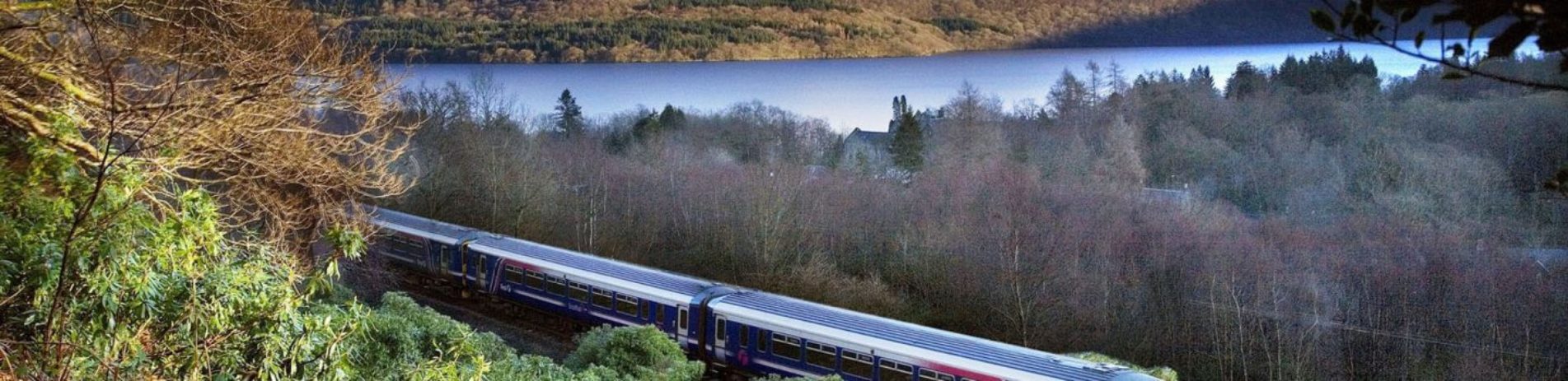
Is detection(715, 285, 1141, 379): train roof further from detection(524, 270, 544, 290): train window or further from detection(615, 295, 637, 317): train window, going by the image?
detection(524, 270, 544, 290): train window

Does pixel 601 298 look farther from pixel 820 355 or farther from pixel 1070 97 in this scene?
pixel 1070 97

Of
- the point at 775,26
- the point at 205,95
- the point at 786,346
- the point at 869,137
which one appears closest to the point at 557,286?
the point at 786,346

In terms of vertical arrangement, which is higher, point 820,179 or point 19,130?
point 19,130

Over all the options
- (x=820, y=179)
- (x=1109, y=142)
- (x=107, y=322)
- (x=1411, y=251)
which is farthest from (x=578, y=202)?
(x=107, y=322)

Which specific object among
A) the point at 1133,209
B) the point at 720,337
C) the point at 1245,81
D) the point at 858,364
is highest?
the point at 1245,81

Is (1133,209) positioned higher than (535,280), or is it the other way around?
(1133,209)

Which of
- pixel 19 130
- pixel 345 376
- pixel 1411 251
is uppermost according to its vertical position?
pixel 19 130

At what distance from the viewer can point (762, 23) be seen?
44750 mm

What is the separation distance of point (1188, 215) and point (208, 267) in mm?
18693

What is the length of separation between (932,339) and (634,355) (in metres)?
3.63

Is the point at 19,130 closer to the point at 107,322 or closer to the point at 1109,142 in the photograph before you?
the point at 107,322

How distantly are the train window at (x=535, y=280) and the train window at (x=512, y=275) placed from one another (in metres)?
0.21

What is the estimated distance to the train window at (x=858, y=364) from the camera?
13.6 metres

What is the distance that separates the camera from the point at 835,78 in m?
41.3
